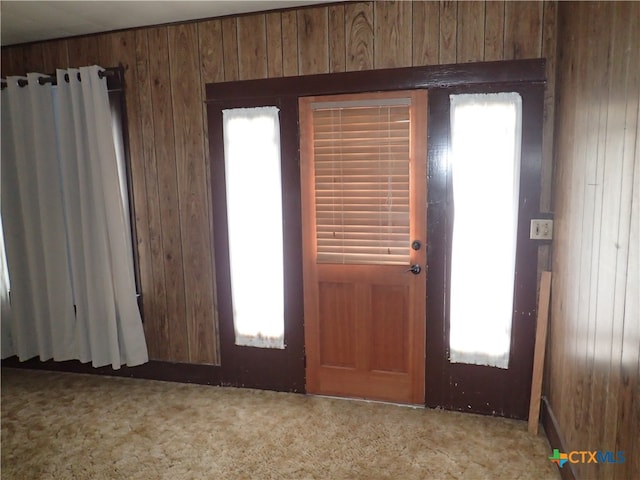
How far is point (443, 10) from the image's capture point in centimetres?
247

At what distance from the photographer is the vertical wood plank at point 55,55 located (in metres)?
3.14

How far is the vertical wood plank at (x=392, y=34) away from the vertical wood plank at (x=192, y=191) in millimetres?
1156

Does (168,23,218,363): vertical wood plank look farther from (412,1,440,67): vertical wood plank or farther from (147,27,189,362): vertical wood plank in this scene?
(412,1,440,67): vertical wood plank

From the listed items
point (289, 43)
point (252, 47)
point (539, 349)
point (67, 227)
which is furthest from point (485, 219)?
point (67, 227)

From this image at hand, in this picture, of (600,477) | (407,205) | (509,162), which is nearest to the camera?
(600,477)

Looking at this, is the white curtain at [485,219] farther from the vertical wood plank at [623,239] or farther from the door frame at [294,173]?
the vertical wood plank at [623,239]

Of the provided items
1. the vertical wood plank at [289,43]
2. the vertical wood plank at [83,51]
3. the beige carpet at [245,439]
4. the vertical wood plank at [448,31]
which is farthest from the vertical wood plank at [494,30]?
the vertical wood plank at [83,51]

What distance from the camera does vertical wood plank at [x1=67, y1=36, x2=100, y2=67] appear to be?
121 inches

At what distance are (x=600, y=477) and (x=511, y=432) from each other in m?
0.93

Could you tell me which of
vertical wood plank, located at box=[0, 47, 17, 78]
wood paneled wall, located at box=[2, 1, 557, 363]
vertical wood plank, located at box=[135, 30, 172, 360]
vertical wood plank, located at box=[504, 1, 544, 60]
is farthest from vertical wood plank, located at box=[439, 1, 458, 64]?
vertical wood plank, located at box=[0, 47, 17, 78]

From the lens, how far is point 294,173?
278 centimetres

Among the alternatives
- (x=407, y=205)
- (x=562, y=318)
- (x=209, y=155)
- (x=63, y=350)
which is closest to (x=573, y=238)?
(x=562, y=318)

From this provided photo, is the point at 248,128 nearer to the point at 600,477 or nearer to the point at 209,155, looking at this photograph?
the point at 209,155

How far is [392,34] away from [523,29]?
684mm
